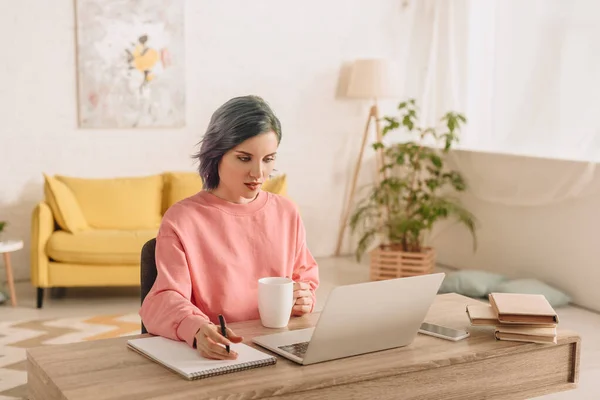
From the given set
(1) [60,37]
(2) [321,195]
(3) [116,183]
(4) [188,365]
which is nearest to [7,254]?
(3) [116,183]

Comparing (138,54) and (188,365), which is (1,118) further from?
(188,365)

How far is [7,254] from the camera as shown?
4.91 m

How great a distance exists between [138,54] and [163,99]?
0.36 metres

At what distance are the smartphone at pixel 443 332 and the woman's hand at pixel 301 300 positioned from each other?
30 cm

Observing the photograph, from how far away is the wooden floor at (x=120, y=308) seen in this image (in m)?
4.12

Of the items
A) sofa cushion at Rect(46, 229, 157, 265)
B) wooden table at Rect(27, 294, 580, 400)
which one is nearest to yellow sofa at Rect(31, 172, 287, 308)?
sofa cushion at Rect(46, 229, 157, 265)

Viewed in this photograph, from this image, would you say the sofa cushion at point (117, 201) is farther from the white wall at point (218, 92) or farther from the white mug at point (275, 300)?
the white mug at point (275, 300)

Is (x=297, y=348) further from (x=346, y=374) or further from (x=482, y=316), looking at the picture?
(x=482, y=316)

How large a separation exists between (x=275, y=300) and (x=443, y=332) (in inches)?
16.1

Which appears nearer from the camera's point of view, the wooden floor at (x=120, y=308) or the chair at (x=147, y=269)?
the chair at (x=147, y=269)

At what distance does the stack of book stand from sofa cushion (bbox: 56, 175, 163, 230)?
3.78 metres

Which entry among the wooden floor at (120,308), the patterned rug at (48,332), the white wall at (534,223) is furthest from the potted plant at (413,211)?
the patterned rug at (48,332)

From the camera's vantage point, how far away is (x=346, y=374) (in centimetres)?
163

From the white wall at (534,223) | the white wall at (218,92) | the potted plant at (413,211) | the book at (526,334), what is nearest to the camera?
the book at (526,334)
